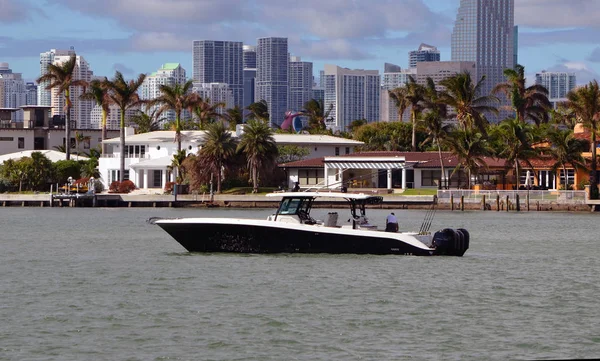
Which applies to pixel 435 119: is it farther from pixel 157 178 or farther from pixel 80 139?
pixel 80 139

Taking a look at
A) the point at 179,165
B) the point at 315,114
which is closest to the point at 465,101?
the point at 179,165

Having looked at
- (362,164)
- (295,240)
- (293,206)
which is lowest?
(295,240)

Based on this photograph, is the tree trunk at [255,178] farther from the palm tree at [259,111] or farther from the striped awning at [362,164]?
the palm tree at [259,111]

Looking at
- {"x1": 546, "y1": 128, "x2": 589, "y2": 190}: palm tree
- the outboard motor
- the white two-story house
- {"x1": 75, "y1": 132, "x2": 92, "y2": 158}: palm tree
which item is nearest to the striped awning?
the white two-story house

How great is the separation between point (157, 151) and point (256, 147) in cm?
1823

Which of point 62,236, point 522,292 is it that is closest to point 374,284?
point 522,292

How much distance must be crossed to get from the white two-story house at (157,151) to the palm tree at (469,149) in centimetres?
2228

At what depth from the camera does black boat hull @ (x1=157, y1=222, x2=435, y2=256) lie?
135ft

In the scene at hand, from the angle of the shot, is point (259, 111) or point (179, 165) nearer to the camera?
point (179, 165)

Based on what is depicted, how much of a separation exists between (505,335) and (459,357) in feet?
9.67

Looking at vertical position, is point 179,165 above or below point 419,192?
above

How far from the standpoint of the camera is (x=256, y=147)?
9856cm

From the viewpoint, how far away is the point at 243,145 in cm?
9906

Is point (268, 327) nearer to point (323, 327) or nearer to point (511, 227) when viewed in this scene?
point (323, 327)
